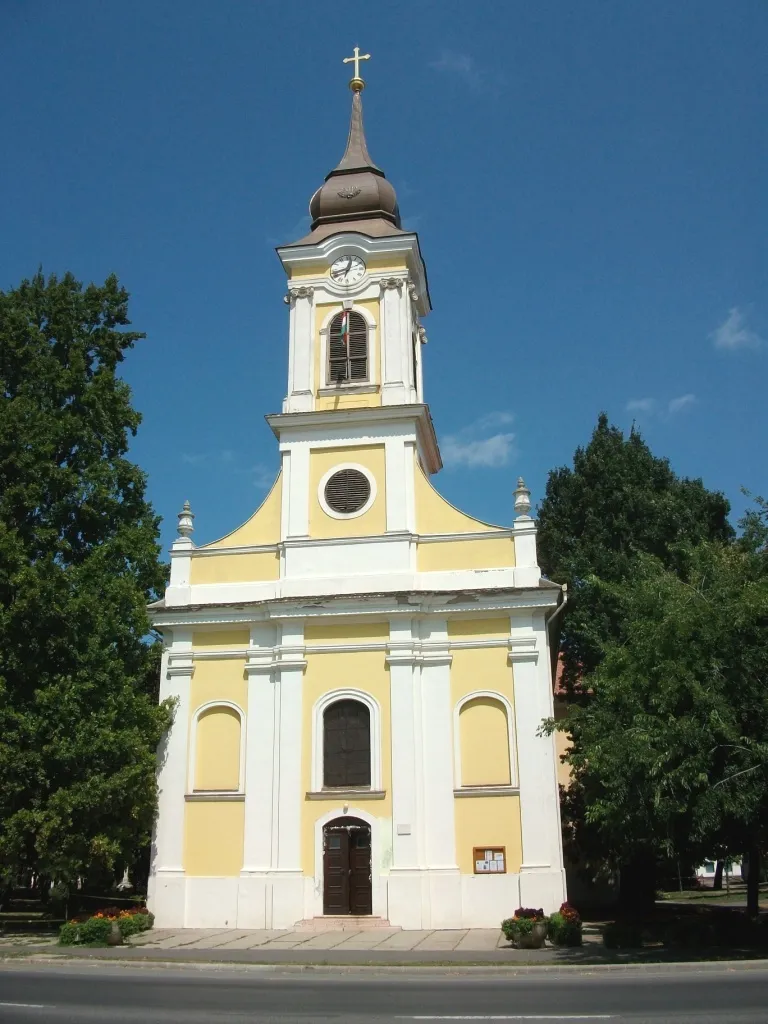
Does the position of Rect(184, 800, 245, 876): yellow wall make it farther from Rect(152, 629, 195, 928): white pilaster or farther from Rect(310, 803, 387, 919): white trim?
Rect(310, 803, 387, 919): white trim

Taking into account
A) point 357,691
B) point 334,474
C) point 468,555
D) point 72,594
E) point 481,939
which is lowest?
point 481,939

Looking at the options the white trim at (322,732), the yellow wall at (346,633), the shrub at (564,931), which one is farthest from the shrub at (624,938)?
the yellow wall at (346,633)

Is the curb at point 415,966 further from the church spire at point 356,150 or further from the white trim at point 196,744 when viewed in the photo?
the church spire at point 356,150

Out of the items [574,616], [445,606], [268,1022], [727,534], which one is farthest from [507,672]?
[268,1022]

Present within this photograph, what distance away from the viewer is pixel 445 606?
24.4 meters

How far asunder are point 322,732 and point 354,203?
55.8ft

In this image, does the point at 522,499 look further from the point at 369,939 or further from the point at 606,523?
the point at 369,939

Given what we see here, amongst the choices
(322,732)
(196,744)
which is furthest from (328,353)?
(196,744)

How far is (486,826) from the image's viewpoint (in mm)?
22641

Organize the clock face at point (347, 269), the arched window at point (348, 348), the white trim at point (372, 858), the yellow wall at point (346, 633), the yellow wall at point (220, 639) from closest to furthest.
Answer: the white trim at point (372, 858), the yellow wall at point (346, 633), the yellow wall at point (220, 639), the arched window at point (348, 348), the clock face at point (347, 269)

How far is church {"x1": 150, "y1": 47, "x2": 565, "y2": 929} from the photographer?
22.5m

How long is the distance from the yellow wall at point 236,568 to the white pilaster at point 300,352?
179 inches

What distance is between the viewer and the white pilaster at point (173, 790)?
75.5 ft

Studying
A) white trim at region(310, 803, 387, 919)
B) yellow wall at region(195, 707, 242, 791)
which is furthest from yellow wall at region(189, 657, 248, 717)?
white trim at region(310, 803, 387, 919)
